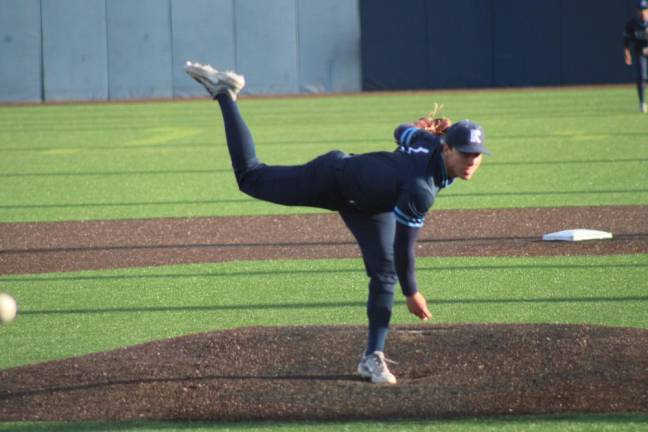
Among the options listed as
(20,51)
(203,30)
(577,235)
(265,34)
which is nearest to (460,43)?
(265,34)

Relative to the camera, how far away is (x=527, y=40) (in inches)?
1304

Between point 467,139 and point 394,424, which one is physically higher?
point 467,139

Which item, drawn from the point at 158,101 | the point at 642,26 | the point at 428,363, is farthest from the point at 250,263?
the point at 158,101

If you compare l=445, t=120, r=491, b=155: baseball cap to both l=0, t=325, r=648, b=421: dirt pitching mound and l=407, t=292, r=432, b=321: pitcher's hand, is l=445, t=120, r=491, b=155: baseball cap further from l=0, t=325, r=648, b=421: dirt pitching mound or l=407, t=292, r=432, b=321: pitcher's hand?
l=0, t=325, r=648, b=421: dirt pitching mound

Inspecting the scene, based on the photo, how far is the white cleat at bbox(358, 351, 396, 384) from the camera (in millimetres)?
6355

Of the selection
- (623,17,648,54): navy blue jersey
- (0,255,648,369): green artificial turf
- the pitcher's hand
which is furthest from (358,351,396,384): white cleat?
(623,17,648,54): navy blue jersey

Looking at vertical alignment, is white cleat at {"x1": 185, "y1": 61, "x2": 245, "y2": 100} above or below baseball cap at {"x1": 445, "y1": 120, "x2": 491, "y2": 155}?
above

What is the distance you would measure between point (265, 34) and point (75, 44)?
17.5 feet

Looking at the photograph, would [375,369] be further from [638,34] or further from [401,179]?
[638,34]

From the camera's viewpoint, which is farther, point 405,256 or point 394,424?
point 405,256

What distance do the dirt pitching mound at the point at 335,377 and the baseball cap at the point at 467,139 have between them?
4.05ft

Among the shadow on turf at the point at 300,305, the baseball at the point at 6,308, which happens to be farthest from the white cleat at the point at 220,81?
the baseball at the point at 6,308

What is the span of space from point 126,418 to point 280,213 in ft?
24.5

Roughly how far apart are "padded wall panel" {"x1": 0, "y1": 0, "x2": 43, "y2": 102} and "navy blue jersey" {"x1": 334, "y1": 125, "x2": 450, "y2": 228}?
28.4 m
